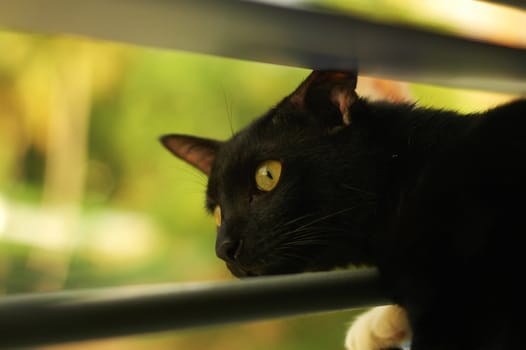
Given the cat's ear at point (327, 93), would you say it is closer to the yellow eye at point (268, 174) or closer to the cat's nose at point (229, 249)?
the yellow eye at point (268, 174)

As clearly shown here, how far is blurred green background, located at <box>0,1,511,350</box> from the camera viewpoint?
3.45ft

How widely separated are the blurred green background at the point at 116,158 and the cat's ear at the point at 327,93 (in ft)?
0.77

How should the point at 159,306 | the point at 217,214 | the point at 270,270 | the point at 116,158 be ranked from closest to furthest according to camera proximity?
1. the point at 159,306
2. the point at 270,270
3. the point at 217,214
4. the point at 116,158

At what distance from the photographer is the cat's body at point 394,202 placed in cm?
55

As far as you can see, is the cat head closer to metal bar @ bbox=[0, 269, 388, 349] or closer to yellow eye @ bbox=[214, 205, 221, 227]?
yellow eye @ bbox=[214, 205, 221, 227]

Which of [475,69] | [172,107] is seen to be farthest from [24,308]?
[172,107]

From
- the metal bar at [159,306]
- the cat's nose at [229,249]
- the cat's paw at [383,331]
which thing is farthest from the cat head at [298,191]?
the metal bar at [159,306]

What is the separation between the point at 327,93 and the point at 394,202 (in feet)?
0.56

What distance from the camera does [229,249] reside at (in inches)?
29.3

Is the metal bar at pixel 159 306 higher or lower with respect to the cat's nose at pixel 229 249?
lower

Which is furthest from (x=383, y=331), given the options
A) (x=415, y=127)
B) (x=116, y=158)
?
(x=116, y=158)

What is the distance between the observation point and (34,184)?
1.07 meters

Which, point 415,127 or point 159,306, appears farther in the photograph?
point 415,127

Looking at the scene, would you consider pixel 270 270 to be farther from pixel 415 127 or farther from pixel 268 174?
pixel 415 127
